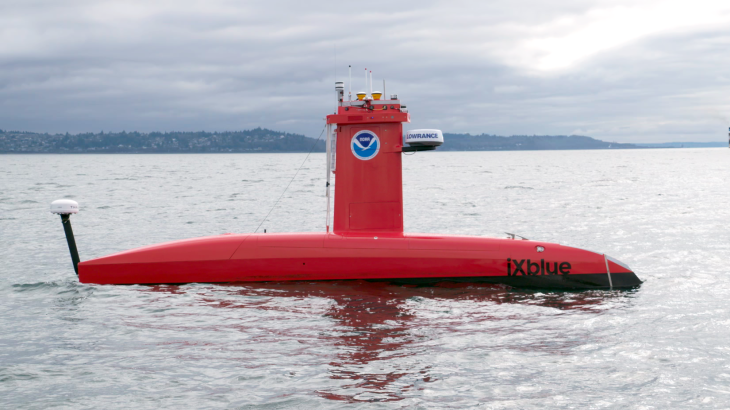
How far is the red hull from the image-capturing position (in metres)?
12.1

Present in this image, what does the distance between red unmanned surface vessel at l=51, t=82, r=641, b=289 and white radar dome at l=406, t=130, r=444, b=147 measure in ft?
0.06

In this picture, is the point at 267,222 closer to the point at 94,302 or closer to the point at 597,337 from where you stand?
the point at 94,302

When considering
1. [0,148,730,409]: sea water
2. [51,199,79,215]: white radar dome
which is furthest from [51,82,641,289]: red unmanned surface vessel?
[0,148,730,409]: sea water

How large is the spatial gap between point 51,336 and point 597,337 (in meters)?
7.85

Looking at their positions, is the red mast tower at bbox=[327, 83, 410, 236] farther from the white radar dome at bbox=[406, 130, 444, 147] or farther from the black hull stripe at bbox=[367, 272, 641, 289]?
the black hull stripe at bbox=[367, 272, 641, 289]

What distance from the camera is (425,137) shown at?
12.1 m

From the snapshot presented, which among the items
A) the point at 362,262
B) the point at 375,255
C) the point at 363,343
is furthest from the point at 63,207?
the point at 363,343

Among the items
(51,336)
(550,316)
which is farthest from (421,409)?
(51,336)

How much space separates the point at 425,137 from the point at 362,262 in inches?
105

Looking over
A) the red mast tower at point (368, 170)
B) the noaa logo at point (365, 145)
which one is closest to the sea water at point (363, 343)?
the red mast tower at point (368, 170)

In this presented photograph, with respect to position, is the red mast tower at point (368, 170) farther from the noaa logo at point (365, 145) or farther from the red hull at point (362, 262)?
the red hull at point (362, 262)

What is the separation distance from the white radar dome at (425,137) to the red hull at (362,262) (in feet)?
6.06

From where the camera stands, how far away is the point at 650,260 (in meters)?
15.7

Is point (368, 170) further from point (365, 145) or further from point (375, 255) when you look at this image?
point (375, 255)
